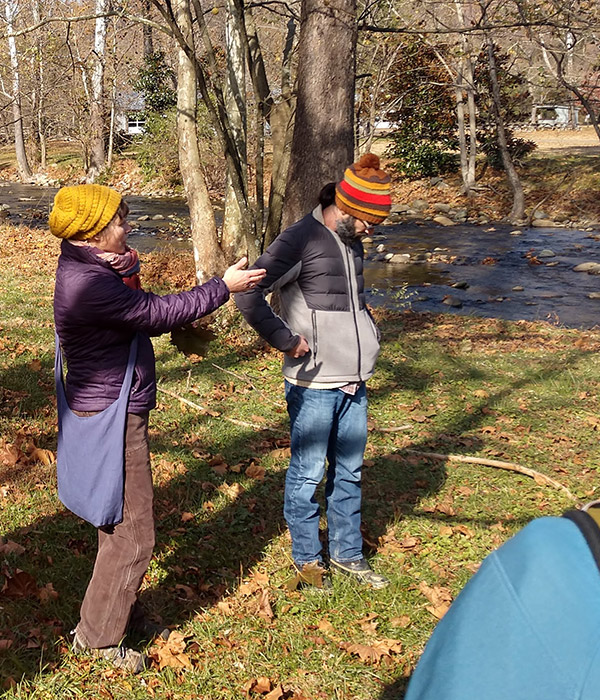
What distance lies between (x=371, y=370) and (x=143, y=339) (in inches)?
54.1

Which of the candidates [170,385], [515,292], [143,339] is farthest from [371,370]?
[515,292]

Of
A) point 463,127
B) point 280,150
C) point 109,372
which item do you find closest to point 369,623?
point 109,372

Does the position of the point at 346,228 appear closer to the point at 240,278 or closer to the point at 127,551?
the point at 240,278

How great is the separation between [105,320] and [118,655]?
163 centimetres

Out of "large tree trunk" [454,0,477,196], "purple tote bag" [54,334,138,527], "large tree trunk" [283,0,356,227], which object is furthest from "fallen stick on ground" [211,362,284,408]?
"large tree trunk" [454,0,477,196]

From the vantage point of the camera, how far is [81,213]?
10.8 ft

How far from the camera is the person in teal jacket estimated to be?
1079 millimetres

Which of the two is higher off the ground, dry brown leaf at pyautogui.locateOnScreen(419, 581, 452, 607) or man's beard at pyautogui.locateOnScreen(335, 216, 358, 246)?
man's beard at pyautogui.locateOnScreen(335, 216, 358, 246)

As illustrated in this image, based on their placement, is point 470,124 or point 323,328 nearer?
point 323,328

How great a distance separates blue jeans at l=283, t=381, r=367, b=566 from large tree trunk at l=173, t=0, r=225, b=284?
625 cm

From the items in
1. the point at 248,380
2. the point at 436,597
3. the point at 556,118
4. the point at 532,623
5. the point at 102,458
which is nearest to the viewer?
the point at 532,623

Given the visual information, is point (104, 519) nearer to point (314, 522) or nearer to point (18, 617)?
point (18, 617)

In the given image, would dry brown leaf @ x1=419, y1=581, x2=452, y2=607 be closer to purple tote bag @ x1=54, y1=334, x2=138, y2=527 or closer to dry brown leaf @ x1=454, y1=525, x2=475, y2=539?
dry brown leaf @ x1=454, y1=525, x2=475, y2=539

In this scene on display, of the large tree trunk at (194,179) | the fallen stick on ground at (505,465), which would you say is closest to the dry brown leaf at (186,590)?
the fallen stick on ground at (505,465)
